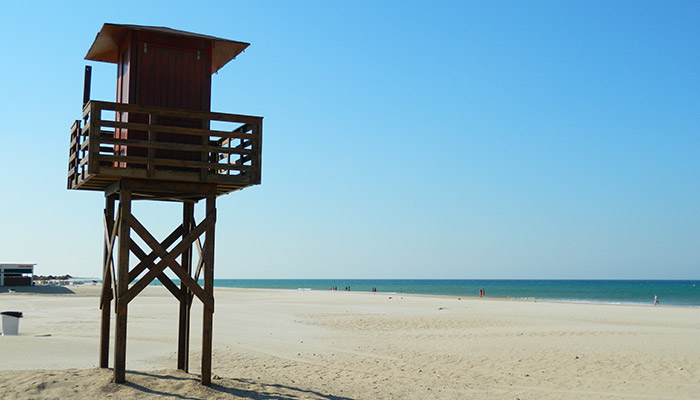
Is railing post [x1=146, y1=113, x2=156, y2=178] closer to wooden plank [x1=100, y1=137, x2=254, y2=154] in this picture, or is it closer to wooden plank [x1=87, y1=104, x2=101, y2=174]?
wooden plank [x1=100, y1=137, x2=254, y2=154]

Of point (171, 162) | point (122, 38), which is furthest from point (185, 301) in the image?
point (122, 38)

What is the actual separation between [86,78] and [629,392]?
40.8 feet

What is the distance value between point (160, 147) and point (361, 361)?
7.88 meters

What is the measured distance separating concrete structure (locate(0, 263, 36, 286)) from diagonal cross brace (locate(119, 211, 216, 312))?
50.5 meters

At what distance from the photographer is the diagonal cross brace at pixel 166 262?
33.9ft

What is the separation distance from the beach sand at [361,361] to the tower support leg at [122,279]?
14.2 inches

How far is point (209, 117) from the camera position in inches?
431

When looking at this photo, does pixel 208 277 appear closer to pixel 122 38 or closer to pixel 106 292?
pixel 106 292

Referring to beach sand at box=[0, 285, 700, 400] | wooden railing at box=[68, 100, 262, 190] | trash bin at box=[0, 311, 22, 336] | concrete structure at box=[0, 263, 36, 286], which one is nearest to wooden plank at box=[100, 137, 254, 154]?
wooden railing at box=[68, 100, 262, 190]

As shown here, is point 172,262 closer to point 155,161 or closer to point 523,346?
point 155,161

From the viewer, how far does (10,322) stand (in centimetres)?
1709

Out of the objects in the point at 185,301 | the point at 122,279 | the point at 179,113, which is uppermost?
the point at 179,113

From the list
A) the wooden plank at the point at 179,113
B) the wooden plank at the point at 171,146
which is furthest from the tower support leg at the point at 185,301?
the wooden plank at the point at 179,113

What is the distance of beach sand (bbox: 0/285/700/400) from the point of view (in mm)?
10969
